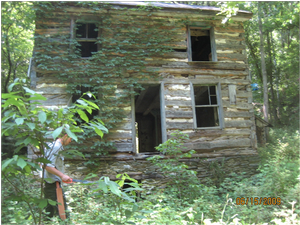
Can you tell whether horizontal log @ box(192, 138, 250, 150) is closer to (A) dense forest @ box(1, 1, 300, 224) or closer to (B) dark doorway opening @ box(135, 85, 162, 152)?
(A) dense forest @ box(1, 1, 300, 224)

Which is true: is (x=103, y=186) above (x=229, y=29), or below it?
below

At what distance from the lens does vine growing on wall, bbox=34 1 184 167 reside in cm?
758

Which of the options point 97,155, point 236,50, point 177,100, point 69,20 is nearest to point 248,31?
point 236,50

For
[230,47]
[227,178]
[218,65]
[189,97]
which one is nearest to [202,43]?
[230,47]

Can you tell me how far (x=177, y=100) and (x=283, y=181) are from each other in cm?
401

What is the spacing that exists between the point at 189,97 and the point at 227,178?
3024mm

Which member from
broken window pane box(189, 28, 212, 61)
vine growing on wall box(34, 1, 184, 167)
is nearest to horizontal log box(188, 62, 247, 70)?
vine growing on wall box(34, 1, 184, 167)

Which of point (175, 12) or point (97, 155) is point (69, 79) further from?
point (175, 12)

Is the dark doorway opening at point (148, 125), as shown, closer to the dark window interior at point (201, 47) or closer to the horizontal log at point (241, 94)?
the dark window interior at point (201, 47)

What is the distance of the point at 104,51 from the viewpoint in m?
8.05

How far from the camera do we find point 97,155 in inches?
282

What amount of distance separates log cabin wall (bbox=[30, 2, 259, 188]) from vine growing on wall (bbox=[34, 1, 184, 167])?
0.09 metres

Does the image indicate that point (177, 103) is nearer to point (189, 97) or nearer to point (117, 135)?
point (189, 97)

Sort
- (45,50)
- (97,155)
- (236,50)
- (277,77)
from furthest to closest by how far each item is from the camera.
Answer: (277,77)
(236,50)
(45,50)
(97,155)
